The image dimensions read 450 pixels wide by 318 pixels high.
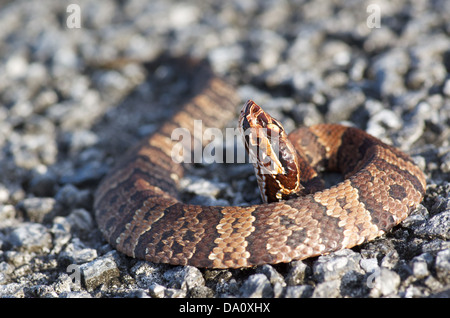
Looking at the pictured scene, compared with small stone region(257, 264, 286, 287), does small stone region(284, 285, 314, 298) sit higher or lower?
lower

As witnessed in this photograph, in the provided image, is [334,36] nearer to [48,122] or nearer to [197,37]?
[197,37]

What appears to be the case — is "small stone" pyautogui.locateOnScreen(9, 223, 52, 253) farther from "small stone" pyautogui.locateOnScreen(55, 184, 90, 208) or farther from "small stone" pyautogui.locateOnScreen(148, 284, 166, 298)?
"small stone" pyautogui.locateOnScreen(148, 284, 166, 298)

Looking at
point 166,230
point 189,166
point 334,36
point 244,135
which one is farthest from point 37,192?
point 334,36

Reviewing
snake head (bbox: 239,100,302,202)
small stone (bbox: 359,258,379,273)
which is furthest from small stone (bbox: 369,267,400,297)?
snake head (bbox: 239,100,302,202)

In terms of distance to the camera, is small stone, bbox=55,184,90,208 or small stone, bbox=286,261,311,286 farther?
small stone, bbox=55,184,90,208

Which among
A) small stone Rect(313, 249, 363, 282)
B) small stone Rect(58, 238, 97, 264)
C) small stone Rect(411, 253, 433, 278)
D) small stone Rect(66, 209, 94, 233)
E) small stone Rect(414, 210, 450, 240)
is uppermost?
small stone Rect(414, 210, 450, 240)
